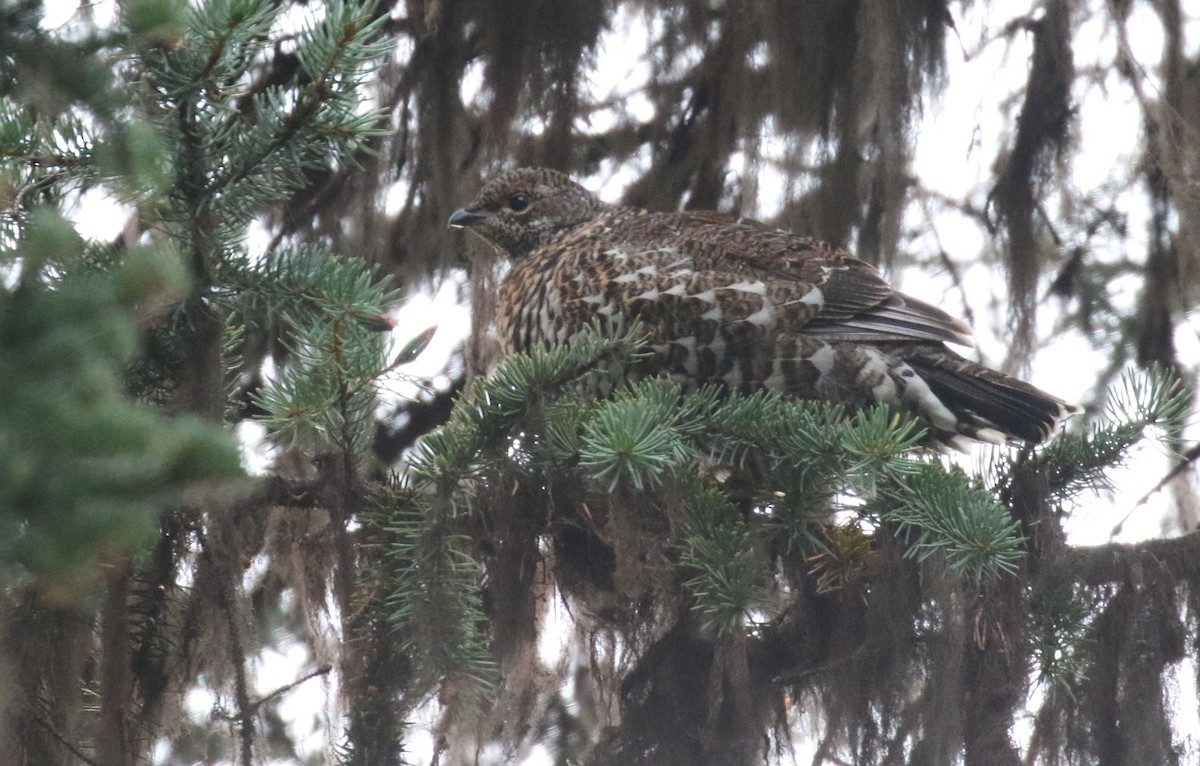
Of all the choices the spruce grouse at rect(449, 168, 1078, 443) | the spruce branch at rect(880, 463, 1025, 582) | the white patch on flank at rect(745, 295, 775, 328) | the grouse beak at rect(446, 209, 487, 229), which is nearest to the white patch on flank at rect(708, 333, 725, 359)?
the spruce grouse at rect(449, 168, 1078, 443)

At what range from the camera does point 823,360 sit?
3.45m

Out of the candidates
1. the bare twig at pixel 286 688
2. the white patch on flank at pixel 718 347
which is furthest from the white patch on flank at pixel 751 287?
the bare twig at pixel 286 688

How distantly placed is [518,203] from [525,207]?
3 cm

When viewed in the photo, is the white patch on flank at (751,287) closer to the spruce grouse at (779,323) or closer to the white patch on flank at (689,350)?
the spruce grouse at (779,323)

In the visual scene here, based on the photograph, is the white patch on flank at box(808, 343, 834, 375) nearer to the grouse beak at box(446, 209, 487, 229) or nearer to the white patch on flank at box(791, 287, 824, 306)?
the white patch on flank at box(791, 287, 824, 306)

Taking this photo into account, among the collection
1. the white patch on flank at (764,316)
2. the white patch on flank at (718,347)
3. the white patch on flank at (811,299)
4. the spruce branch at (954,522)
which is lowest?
the spruce branch at (954,522)

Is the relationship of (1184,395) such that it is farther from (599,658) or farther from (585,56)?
(585,56)

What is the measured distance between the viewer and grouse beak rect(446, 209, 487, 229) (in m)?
4.02

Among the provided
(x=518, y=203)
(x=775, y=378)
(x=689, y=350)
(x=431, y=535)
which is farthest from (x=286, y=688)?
(x=518, y=203)

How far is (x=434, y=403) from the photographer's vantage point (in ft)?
13.7

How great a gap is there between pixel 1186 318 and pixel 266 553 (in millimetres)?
3003

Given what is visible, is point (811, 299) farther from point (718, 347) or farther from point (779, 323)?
point (718, 347)

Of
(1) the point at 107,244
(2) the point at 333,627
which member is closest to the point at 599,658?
(2) the point at 333,627

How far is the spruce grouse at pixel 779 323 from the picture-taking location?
3.37 metres
